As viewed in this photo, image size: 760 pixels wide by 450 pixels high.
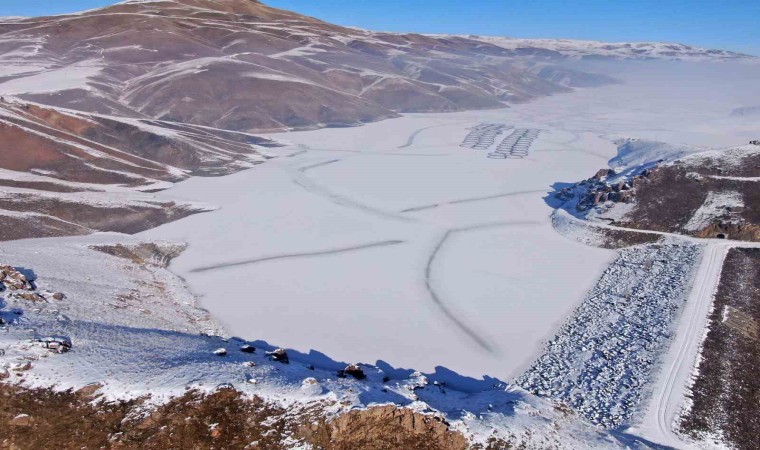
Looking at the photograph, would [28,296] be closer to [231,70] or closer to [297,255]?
[297,255]

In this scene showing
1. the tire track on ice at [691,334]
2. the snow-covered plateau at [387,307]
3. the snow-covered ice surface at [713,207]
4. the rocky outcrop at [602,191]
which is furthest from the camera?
the rocky outcrop at [602,191]

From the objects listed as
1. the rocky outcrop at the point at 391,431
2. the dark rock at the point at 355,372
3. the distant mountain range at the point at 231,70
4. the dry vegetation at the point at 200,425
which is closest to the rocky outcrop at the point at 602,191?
the dark rock at the point at 355,372

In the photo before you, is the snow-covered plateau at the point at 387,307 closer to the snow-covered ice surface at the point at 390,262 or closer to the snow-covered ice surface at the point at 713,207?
the snow-covered ice surface at the point at 390,262

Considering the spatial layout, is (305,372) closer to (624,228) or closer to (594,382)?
(594,382)

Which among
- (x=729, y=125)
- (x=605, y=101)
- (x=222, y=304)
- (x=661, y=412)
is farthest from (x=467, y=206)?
(x=605, y=101)

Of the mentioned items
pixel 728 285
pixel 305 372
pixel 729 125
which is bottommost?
pixel 305 372

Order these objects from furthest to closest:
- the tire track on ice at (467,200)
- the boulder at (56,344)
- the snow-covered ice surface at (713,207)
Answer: the tire track on ice at (467,200), the snow-covered ice surface at (713,207), the boulder at (56,344)

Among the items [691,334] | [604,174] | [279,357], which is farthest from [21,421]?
[604,174]
